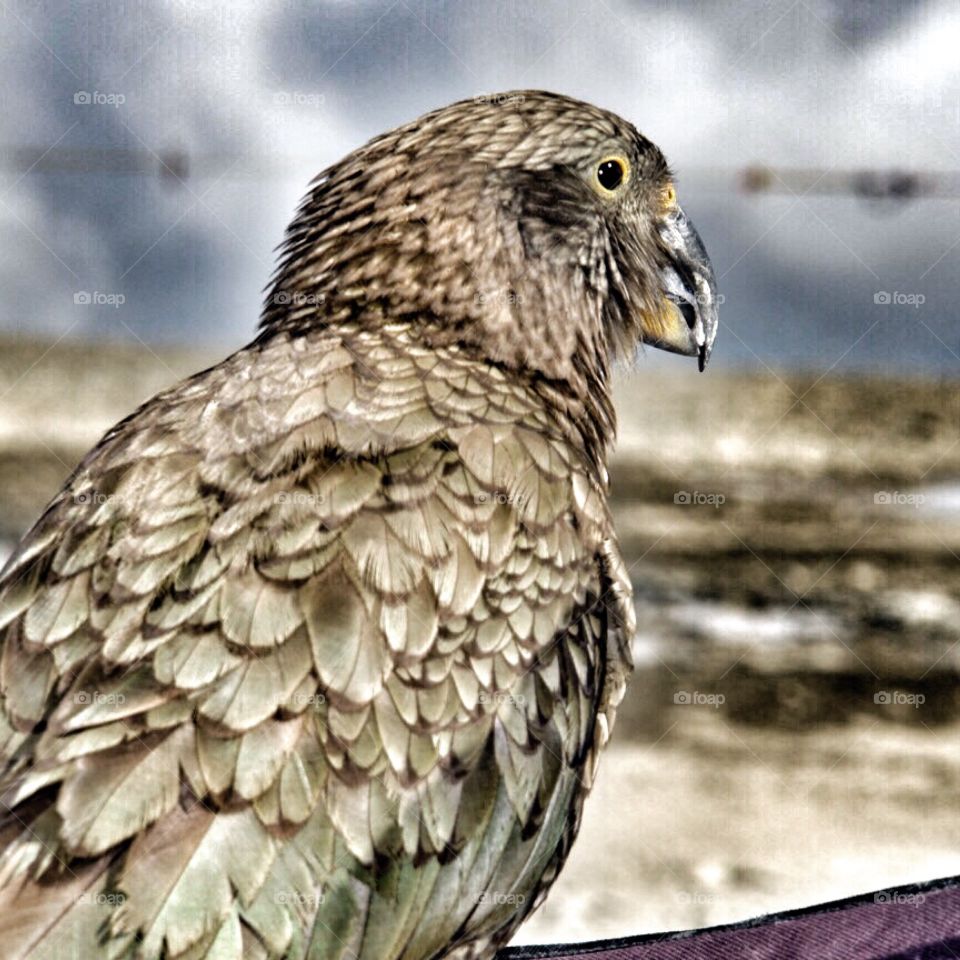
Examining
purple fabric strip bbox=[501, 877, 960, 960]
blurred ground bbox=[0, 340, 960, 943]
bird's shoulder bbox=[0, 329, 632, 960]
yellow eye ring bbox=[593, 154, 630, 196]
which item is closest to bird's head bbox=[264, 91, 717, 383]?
yellow eye ring bbox=[593, 154, 630, 196]

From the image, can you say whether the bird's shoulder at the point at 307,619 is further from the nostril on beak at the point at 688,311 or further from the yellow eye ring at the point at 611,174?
the nostril on beak at the point at 688,311

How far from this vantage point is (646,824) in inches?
189

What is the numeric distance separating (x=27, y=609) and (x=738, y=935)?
6.27 ft

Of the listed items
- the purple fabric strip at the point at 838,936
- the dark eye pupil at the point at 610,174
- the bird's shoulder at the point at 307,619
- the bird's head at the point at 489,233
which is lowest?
the purple fabric strip at the point at 838,936

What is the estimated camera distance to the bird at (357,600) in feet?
5.29

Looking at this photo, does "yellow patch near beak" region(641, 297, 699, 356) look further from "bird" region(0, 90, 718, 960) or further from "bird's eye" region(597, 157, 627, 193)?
"bird's eye" region(597, 157, 627, 193)

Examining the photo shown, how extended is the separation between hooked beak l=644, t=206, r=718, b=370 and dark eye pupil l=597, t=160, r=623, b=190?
246 millimetres

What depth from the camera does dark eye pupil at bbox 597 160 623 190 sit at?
2.56 metres

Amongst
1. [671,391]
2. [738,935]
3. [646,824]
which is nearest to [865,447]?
[671,391]

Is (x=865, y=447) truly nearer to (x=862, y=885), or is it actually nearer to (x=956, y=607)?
(x=956, y=607)

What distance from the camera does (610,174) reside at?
259 centimetres

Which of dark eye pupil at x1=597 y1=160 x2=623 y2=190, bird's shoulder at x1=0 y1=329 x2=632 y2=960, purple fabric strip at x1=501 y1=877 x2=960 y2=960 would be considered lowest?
purple fabric strip at x1=501 y1=877 x2=960 y2=960

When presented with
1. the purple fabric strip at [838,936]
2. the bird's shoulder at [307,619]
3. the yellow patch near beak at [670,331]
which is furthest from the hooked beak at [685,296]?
the purple fabric strip at [838,936]

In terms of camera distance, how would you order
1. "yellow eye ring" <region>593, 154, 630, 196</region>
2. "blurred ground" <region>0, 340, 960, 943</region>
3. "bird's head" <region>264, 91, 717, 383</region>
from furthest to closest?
"blurred ground" <region>0, 340, 960, 943</region> → "yellow eye ring" <region>593, 154, 630, 196</region> → "bird's head" <region>264, 91, 717, 383</region>
